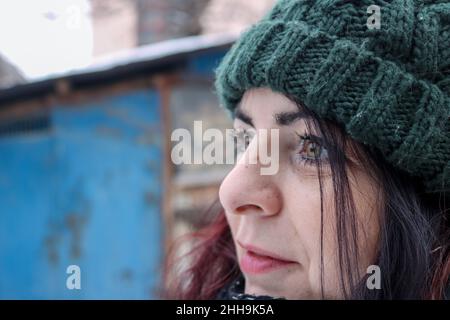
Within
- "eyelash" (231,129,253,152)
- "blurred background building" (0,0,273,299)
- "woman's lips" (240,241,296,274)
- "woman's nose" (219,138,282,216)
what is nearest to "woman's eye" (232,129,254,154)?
"eyelash" (231,129,253,152)

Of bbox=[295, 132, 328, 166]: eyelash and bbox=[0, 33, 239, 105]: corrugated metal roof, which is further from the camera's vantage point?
bbox=[0, 33, 239, 105]: corrugated metal roof

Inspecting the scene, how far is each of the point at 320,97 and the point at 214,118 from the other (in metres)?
2.86

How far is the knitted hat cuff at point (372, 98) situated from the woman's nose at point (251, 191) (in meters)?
0.17

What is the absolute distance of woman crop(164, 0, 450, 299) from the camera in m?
1.13

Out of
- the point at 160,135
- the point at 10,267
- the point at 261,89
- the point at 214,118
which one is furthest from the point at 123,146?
the point at 261,89

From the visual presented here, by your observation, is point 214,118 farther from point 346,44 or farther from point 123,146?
point 346,44

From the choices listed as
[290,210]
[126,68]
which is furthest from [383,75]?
[126,68]

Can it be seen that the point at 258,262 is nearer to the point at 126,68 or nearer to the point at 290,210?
the point at 290,210

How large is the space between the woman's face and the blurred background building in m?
2.51

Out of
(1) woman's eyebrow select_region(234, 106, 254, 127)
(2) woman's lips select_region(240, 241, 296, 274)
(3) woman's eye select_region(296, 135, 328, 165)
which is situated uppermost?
(1) woman's eyebrow select_region(234, 106, 254, 127)

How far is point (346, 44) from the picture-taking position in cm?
115

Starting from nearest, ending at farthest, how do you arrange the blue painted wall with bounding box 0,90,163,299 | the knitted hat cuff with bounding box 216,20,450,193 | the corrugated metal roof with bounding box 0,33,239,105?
the knitted hat cuff with bounding box 216,20,450,193 → the corrugated metal roof with bounding box 0,33,239,105 → the blue painted wall with bounding box 0,90,163,299

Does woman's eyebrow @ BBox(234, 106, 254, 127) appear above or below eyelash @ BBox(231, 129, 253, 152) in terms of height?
above

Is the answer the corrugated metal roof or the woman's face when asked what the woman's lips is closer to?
the woman's face
